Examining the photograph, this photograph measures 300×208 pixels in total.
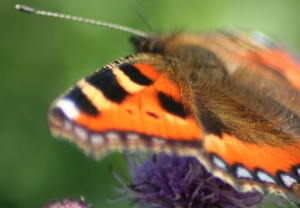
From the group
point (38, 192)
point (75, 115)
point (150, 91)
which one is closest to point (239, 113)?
point (150, 91)

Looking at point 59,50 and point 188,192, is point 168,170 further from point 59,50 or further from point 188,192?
point 59,50

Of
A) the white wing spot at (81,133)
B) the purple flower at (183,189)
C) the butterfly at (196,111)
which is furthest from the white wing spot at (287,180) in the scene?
the white wing spot at (81,133)

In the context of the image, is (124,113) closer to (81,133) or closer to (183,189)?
(81,133)

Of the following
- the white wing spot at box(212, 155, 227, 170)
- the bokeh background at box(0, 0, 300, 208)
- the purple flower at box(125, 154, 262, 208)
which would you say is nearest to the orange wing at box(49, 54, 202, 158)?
the white wing spot at box(212, 155, 227, 170)

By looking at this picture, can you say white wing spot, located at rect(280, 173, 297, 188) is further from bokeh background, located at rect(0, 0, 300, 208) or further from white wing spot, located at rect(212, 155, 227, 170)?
bokeh background, located at rect(0, 0, 300, 208)

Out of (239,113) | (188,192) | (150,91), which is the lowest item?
(188,192)
